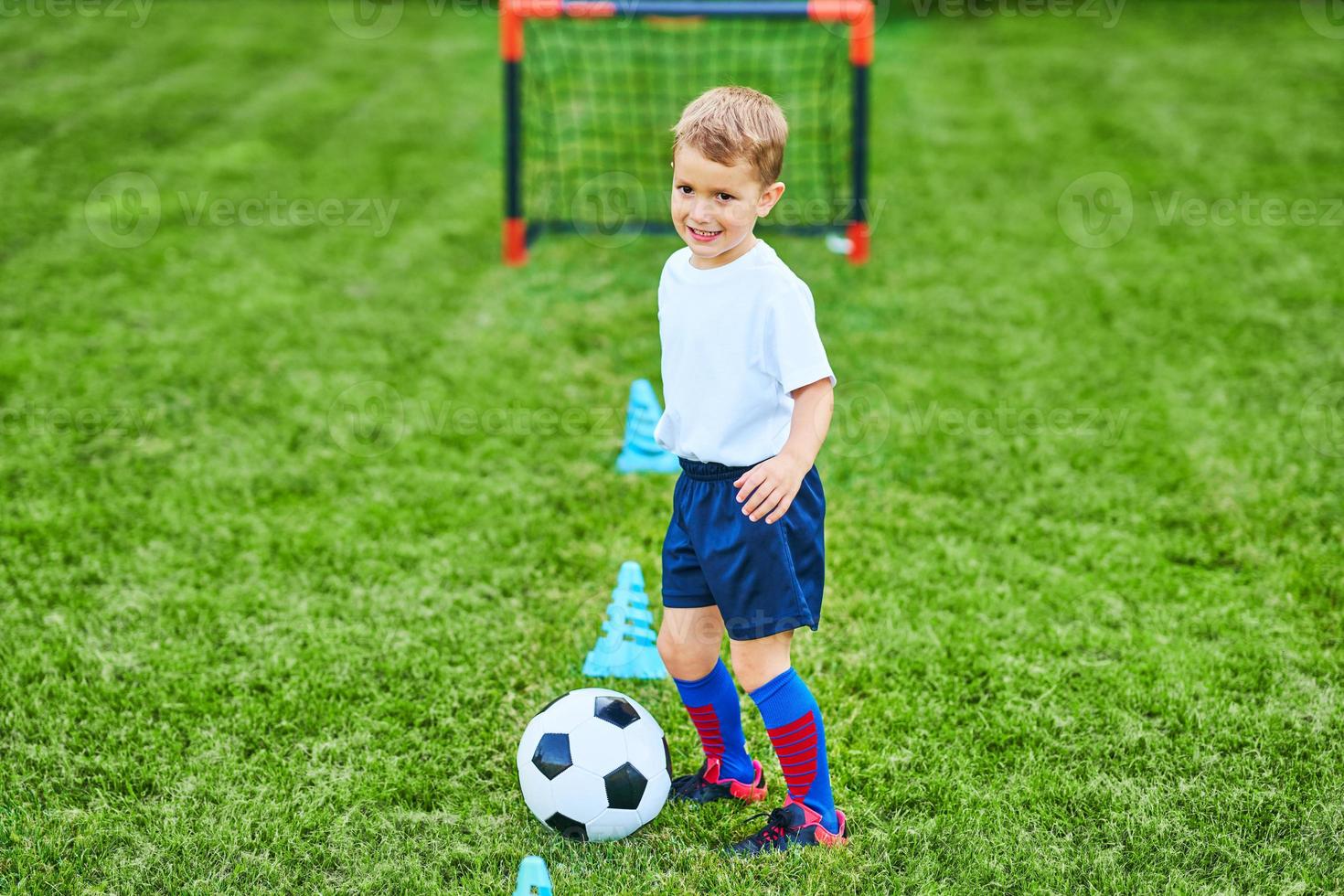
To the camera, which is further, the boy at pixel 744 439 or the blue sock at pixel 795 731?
the blue sock at pixel 795 731

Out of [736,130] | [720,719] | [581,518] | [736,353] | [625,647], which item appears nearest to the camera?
[736,130]

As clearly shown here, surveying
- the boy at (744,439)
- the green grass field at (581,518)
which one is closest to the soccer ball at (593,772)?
the green grass field at (581,518)

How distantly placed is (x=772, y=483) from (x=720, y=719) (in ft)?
2.52

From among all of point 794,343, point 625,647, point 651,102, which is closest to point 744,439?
point 794,343

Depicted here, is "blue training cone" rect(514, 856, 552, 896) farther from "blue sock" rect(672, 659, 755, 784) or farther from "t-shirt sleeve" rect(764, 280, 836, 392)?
"t-shirt sleeve" rect(764, 280, 836, 392)

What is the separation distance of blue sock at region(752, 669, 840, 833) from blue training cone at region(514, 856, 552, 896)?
583 millimetres

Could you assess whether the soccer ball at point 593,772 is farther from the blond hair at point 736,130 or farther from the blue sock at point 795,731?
the blond hair at point 736,130

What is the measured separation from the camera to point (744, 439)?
2.43 meters

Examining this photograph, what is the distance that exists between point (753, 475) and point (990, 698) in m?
1.36

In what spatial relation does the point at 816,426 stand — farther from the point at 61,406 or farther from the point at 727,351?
the point at 61,406

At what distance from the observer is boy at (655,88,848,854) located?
2.30m

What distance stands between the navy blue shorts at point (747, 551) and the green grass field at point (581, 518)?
24.7 inches

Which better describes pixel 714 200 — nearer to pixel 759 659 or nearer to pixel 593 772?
pixel 759 659

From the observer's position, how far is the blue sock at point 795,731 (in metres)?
2.55
